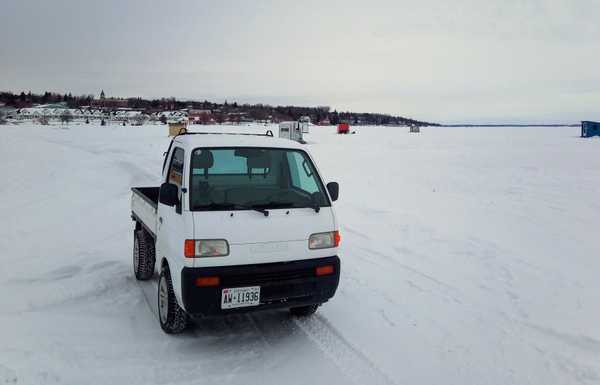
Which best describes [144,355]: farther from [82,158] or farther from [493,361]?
[82,158]

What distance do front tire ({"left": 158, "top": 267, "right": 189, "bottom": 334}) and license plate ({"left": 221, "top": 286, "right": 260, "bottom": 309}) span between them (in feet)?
2.29

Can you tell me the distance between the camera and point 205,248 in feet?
13.7

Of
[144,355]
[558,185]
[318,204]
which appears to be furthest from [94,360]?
[558,185]

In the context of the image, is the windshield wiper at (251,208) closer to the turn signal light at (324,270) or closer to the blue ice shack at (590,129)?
the turn signal light at (324,270)

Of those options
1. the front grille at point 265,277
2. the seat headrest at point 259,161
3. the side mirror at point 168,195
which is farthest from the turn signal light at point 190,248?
the seat headrest at point 259,161

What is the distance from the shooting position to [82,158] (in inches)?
955

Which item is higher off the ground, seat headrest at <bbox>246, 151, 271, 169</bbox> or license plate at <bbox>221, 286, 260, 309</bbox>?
seat headrest at <bbox>246, 151, 271, 169</bbox>

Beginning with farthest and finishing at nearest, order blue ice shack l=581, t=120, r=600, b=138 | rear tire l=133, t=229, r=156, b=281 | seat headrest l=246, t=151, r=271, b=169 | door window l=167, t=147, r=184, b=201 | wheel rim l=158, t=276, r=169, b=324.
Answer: blue ice shack l=581, t=120, r=600, b=138
rear tire l=133, t=229, r=156, b=281
seat headrest l=246, t=151, r=271, b=169
door window l=167, t=147, r=184, b=201
wheel rim l=158, t=276, r=169, b=324

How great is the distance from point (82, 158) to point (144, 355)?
22.4m

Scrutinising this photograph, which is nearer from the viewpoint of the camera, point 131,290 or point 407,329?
point 407,329

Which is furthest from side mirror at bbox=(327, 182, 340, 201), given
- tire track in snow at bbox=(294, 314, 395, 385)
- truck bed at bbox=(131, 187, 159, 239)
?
truck bed at bbox=(131, 187, 159, 239)

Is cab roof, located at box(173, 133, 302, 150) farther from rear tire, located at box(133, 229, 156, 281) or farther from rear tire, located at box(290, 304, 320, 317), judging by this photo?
rear tire, located at box(290, 304, 320, 317)

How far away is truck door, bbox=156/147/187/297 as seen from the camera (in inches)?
171

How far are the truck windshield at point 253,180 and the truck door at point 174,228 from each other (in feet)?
0.71
